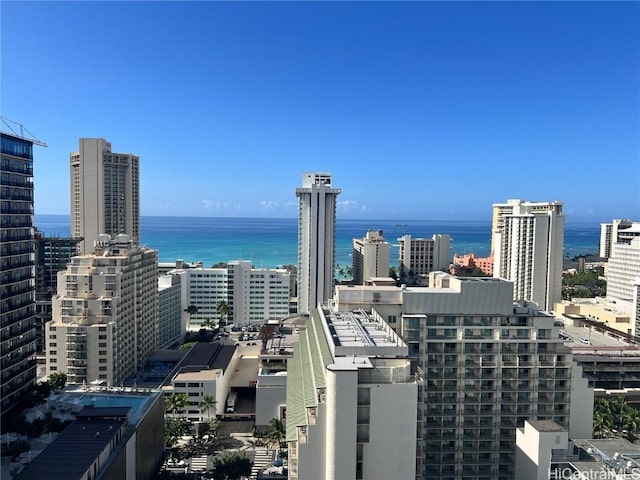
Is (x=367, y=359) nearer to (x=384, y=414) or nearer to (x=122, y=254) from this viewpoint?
(x=384, y=414)

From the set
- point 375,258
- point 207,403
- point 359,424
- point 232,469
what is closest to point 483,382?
point 359,424

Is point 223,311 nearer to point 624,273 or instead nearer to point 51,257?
point 51,257

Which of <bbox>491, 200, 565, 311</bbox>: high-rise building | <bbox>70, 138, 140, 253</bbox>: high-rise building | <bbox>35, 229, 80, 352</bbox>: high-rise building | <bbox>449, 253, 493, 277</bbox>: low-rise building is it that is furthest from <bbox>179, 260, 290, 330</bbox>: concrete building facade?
<bbox>449, 253, 493, 277</bbox>: low-rise building

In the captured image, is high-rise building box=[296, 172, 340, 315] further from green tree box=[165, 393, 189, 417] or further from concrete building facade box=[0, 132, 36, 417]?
concrete building facade box=[0, 132, 36, 417]

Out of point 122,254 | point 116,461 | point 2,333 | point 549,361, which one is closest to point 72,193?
point 122,254

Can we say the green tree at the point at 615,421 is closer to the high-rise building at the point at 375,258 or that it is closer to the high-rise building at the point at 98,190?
the high-rise building at the point at 375,258

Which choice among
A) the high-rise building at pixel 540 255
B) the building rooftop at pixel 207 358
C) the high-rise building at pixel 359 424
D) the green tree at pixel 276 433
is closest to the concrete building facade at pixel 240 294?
the building rooftop at pixel 207 358
